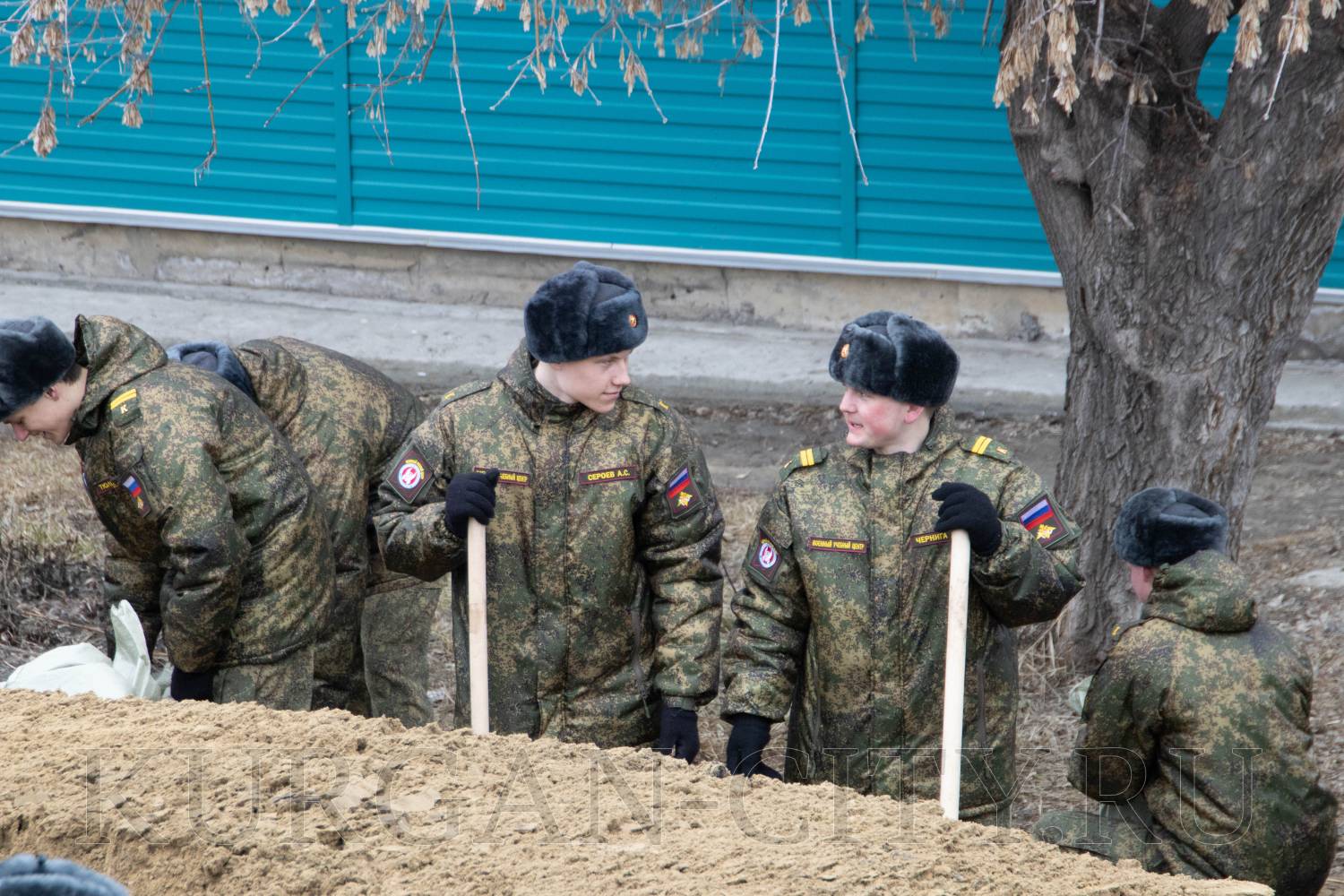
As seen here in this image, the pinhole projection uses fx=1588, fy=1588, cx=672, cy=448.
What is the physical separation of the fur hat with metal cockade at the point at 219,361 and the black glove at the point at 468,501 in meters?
1.13

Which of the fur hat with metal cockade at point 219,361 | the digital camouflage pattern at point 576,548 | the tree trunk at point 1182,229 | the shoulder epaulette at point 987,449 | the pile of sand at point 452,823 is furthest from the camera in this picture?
the tree trunk at point 1182,229

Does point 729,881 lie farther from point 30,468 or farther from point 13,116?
point 13,116

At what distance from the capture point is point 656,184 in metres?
10.5

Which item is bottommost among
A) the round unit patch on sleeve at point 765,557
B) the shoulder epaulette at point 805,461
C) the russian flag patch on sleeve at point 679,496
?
the round unit patch on sleeve at point 765,557

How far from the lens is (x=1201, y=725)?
3.65 m

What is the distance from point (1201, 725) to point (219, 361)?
2.90 meters

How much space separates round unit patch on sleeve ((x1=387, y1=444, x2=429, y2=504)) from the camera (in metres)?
4.01

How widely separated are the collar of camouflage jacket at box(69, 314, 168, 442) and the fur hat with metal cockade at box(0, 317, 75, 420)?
0.34ft

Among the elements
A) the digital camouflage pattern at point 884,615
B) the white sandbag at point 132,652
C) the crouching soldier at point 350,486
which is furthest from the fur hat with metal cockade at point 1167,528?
the white sandbag at point 132,652

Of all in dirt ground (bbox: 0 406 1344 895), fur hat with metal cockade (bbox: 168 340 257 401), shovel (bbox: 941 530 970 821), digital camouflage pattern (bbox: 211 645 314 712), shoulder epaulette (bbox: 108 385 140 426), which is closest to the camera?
shovel (bbox: 941 530 970 821)

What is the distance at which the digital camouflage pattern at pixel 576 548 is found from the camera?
155 inches

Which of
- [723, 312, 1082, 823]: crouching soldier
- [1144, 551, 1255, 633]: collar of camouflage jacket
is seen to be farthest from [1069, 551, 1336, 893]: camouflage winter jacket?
[723, 312, 1082, 823]: crouching soldier

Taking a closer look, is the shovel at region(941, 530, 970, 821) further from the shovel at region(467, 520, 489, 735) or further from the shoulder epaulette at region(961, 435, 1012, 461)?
the shovel at region(467, 520, 489, 735)

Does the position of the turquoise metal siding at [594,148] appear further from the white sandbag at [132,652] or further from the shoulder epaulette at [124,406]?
the white sandbag at [132,652]
